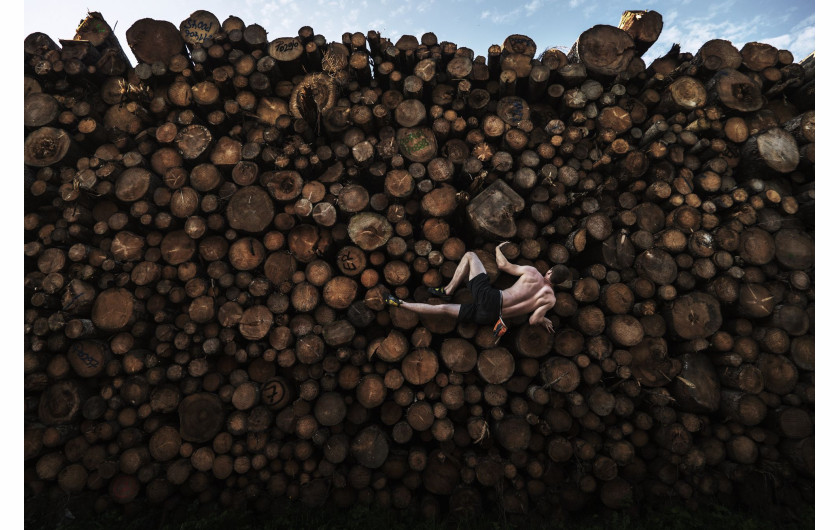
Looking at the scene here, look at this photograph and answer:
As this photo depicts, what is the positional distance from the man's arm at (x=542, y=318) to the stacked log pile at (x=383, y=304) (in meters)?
0.20

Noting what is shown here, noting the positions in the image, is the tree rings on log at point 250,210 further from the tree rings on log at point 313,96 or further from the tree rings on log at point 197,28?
the tree rings on log at point 197,28

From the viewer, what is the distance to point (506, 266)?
12.3 ft

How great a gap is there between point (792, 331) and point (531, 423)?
3367 mm

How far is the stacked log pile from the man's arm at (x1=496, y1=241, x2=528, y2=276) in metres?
0.17

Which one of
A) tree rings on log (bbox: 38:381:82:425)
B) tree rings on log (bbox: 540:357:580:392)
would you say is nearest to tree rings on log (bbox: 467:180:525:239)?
tree rings on log (bbox: 540:357:580:392)

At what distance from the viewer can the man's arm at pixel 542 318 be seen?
11.5ft

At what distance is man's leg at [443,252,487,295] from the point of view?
370 centimetres

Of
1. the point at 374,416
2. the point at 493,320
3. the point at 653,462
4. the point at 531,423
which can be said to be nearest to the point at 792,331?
the point at 653,462

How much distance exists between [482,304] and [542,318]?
0.72 metres

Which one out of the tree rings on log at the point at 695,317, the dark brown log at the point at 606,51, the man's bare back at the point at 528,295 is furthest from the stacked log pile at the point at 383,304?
the dark brown log at the point at 606,51

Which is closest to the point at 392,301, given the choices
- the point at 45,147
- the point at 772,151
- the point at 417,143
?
the point at 417,143

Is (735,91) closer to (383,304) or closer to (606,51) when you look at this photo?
(606,51)

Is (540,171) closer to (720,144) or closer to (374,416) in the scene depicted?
(720,144)

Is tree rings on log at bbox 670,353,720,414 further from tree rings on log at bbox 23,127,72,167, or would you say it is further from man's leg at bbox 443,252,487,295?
tree rings on log at bbox 23,127,72,167
